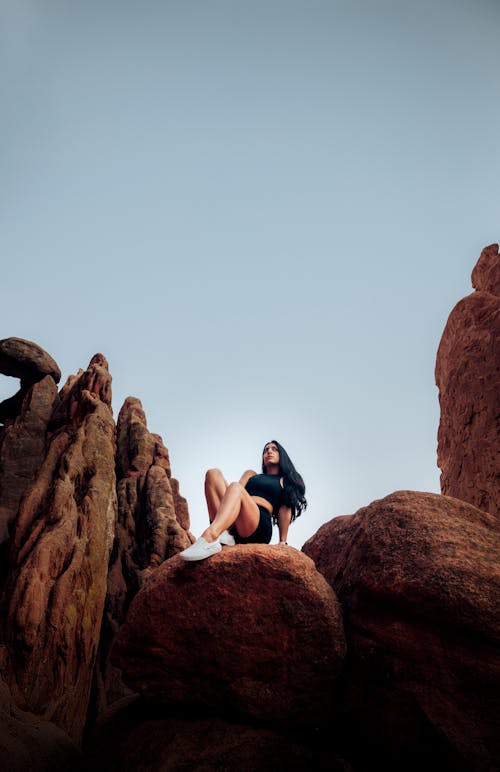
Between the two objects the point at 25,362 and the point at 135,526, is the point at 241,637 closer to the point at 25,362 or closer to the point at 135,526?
the point at 135,526

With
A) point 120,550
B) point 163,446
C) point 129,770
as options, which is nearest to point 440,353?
point 129,770

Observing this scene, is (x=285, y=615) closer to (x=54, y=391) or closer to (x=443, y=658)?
(x=443, y=658)

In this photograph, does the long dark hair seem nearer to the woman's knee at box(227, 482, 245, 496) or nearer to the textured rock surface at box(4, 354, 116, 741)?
the woman's knee at box(227, 482, 245, 496)

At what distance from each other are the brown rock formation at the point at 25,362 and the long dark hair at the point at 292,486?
13714 millimetres

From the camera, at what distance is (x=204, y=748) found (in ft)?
13.8

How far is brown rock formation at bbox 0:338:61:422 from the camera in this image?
17.3 m

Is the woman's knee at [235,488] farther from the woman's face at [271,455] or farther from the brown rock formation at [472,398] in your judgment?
the brown rock formation at [472,398]

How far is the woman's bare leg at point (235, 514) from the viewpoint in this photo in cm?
504

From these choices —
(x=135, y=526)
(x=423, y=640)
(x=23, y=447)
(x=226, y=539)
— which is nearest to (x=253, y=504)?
(x=226, y=539)

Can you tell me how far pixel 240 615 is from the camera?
4461 mm

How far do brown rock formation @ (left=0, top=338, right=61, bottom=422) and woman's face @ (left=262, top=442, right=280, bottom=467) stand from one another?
13.6 metres

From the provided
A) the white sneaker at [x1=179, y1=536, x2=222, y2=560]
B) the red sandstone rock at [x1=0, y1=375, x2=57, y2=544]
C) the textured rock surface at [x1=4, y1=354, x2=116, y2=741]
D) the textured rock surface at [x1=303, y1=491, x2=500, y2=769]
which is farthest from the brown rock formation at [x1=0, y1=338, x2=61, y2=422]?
the textured rock surface at [x1=303, y1=491, x2=500, y2=769]

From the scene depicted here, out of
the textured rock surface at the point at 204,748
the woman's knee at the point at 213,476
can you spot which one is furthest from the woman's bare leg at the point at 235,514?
the textured rock surface at the point at 204,748

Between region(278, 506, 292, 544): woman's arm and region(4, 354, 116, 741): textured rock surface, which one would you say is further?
region(4, 354, 116, 741): textured rock surface
